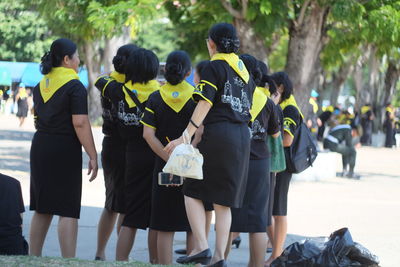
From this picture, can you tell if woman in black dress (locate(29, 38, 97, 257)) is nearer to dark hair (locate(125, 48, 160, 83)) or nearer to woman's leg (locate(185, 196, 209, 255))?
dark hair (locate(125, 48, 160, 83))

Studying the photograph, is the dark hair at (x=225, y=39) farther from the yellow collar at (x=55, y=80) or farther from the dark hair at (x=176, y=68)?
the yellow collar at (x=55, y=80)

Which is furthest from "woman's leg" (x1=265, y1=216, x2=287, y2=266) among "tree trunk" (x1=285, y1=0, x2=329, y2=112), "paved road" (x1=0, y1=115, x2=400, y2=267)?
"tree trunk" (x1=285, y1=0, x2=329, y2=112)

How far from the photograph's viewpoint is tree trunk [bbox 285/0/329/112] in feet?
51.8

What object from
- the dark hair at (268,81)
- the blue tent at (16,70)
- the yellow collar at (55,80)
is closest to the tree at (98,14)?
the dark hair at (268,81)

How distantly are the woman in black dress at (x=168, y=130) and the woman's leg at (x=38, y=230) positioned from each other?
0.84 meters

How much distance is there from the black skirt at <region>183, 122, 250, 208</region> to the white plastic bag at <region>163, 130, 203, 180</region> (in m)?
0.23

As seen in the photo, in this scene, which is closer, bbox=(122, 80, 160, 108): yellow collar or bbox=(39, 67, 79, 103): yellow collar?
bbox=(39, 67, 79, 103): yellow collar

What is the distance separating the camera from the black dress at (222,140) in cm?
598

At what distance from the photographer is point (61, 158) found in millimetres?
6617

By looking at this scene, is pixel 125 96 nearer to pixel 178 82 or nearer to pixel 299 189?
pixel 178 82

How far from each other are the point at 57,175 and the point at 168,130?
93 cm

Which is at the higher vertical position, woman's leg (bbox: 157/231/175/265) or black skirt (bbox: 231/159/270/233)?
black skirt (bbox: 231/159/270/233)

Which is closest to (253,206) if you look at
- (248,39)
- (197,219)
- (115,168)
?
(197,219)

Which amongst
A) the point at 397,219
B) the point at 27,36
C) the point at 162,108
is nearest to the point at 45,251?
the point at 162,108
